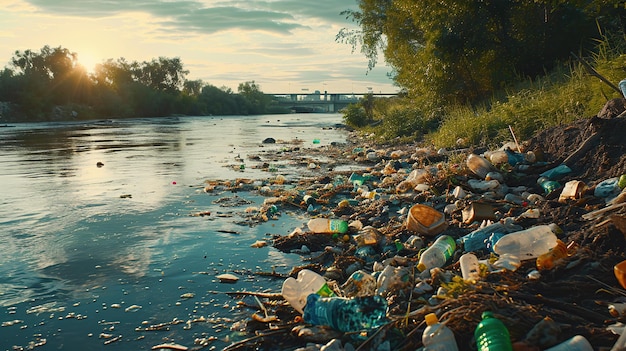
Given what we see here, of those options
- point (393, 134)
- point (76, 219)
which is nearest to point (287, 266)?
point (76, 219)

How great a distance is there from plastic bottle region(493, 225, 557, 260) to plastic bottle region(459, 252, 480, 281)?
0.87 feet

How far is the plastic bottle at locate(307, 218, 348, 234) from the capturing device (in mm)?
5301

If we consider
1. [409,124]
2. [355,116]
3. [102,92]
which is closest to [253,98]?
[102,92]

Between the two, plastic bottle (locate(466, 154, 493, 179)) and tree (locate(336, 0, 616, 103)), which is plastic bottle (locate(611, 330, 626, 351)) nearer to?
plastic bottle (locate(466, 154, 493, 179))

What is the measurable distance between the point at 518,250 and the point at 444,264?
1.75 feet

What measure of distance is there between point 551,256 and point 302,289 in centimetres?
155

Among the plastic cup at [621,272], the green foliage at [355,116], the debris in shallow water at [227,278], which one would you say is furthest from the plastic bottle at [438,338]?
the green foliage at [355,116]

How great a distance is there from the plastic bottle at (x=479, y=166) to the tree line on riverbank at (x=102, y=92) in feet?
182

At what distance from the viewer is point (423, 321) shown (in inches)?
110

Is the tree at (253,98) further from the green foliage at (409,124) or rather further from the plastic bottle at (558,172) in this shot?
the plastic bottle at (558,172)

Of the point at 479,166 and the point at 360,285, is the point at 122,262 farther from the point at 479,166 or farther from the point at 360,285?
the point at 479,166

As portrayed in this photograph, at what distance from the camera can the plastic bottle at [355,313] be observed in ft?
9.54

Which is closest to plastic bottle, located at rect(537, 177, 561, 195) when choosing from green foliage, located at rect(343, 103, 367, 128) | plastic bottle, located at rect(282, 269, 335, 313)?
plastic bottle, located at rect(282, 269, 335, 313)

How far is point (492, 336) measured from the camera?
2.42 m
